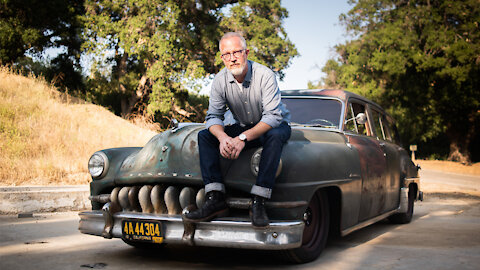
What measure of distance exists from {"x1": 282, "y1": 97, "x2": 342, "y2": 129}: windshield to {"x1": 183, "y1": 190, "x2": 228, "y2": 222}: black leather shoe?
1773 mm

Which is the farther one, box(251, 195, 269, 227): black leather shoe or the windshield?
the windshield

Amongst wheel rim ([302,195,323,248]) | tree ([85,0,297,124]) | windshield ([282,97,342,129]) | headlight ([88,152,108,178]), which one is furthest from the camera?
tree ([85,0,297,124])

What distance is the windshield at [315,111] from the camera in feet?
17.2

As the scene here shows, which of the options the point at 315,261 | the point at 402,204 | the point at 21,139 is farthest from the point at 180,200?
the point at 21,139

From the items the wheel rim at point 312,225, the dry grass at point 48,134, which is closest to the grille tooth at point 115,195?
the wheel rim at point 312,225

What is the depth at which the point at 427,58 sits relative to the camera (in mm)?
27391

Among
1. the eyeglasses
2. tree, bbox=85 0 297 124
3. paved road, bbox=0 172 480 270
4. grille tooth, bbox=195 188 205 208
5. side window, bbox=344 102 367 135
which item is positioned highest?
tree, bbox=85 0 297 124

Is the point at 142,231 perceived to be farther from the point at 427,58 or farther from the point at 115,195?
the point at 427,58

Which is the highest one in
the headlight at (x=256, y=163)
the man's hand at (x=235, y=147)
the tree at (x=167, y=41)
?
the tree at (x=167, y=41)

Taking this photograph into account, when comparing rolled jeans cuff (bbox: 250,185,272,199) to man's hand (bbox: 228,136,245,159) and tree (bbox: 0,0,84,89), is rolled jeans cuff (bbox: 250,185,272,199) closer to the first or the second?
man's hand (bbox: 228,136,245,159)

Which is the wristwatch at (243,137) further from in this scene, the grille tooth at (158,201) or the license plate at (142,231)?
the license plate at (142,231)

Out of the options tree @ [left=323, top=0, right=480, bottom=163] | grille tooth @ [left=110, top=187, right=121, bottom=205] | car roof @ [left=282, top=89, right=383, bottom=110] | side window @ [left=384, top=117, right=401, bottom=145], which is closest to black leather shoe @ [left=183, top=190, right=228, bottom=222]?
grille tooth @ [left=110, top=187, right=121, bottom=205]

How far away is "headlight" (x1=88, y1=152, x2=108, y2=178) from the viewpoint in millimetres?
4543

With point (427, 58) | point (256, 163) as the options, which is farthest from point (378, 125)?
point (427, 58)
